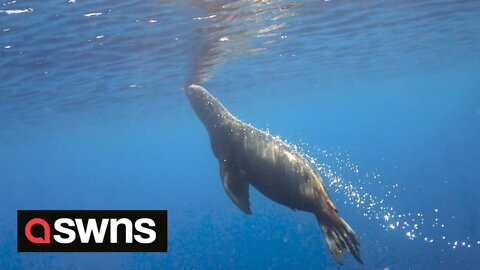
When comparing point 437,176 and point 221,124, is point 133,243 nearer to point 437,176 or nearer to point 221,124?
point 221,124

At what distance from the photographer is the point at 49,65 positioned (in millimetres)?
16859

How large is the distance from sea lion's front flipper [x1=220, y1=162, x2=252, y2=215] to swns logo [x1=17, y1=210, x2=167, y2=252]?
177 centimetres

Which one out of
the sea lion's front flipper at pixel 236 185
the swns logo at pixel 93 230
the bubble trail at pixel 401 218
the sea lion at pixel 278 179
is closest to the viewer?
the sea lion at pixel 278 179

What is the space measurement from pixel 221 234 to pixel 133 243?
31.9 m

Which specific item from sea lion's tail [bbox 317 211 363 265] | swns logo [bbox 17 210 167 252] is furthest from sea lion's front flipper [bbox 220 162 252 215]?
swns logo [bbox 17 210 167 252]

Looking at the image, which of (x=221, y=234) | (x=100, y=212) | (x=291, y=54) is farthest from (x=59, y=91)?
(x=221, y=234)

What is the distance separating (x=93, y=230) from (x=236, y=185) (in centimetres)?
301

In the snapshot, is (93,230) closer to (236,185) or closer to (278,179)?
(236,185)

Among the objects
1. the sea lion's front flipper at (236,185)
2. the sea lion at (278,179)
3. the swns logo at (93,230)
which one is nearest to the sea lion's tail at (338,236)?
the sea lion at (278,179)

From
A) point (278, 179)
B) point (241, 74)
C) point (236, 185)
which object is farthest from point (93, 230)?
point (241, 74)

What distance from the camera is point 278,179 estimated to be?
7.04 m

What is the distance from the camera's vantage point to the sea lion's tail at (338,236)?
6.53m

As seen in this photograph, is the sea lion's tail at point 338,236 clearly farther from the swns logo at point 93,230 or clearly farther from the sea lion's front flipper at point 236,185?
the swns logo at point 93,230

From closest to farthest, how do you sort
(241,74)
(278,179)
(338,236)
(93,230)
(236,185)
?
1. (338,236)
2. (278,179)
3. (236,185)
4. (93,230)
5. (241,74)
